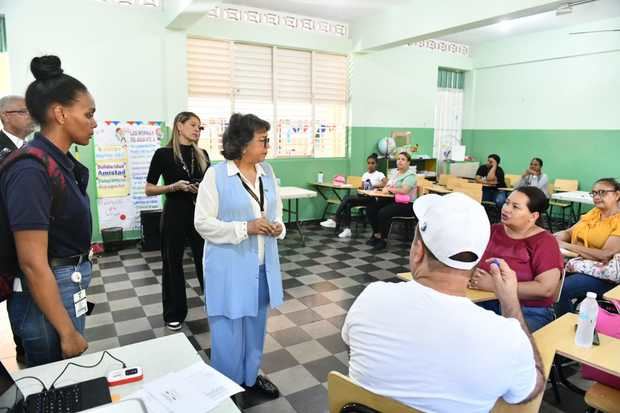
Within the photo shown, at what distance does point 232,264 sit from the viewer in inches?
83.0

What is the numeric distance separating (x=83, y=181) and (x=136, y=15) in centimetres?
474

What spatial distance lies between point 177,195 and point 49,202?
186cm

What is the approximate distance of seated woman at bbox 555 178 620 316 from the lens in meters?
3.07

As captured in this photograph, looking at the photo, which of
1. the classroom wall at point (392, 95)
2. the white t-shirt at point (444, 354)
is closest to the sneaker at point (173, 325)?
the white t-shirt at point (444, 354)

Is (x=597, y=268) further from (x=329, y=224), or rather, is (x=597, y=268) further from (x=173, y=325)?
(x=329, y=224)

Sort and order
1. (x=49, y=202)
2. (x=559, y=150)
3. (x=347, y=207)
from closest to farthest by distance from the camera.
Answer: (x=49, y=202)
(x=347, y=207)
(x=559, y=150)

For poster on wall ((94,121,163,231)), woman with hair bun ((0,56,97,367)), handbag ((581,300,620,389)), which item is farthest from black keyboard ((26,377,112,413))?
poster on wall ((94,121,163,231))

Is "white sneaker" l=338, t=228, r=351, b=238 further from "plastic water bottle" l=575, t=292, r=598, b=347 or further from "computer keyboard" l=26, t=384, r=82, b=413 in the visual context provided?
"computer keyboard" l=26, t=384, r=82, b=413

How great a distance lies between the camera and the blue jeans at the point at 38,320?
135 cm

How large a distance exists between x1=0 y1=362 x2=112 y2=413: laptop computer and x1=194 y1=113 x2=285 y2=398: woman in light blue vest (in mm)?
797

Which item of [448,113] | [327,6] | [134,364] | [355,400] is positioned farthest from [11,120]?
[448,113]

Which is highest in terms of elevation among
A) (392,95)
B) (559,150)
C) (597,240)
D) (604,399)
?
(392,95)

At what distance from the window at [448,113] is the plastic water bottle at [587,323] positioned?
7.64m

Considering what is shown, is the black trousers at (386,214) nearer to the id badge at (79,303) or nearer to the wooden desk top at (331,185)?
the wooden desk top at (331,185)
